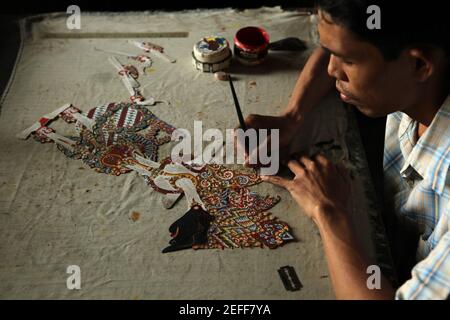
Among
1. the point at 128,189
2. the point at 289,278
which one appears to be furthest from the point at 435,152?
the point at 128,189

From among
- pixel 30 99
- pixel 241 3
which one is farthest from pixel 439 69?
pixel 241 3

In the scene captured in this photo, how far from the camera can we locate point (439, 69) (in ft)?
2.75

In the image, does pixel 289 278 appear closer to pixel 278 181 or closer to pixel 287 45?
pixel 278 181

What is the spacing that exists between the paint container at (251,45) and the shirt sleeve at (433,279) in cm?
73

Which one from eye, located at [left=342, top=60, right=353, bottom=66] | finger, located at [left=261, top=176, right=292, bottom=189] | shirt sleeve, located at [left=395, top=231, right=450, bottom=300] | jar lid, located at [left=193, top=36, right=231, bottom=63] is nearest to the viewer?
shirt sleeve, located at [left=395, top=231, right=450, bottom=300]

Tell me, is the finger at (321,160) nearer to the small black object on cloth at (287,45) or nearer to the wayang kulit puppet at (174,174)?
the wayang kulit puppet at (174,174)

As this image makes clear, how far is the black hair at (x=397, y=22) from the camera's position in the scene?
2.50 ft

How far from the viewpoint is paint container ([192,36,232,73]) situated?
1297 millimetres

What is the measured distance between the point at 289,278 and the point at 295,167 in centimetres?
25

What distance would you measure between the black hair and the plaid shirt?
134 mm

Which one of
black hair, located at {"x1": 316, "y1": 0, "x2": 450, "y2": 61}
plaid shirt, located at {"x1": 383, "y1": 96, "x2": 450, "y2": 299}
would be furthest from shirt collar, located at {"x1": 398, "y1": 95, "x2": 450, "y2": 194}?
black hair, located at {"x1": 316, "y1": 0, "x2": 450, "y2": 61}

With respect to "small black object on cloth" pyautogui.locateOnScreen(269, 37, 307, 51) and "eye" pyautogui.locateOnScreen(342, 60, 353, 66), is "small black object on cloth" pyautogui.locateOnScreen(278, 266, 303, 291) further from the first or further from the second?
"small black object on cloth" pyautogui.locateOnScreen(269, 37, 307, 51)

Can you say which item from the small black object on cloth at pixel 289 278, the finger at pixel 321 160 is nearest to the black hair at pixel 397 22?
the finger at pixel 321 160

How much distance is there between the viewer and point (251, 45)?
1329 mm
